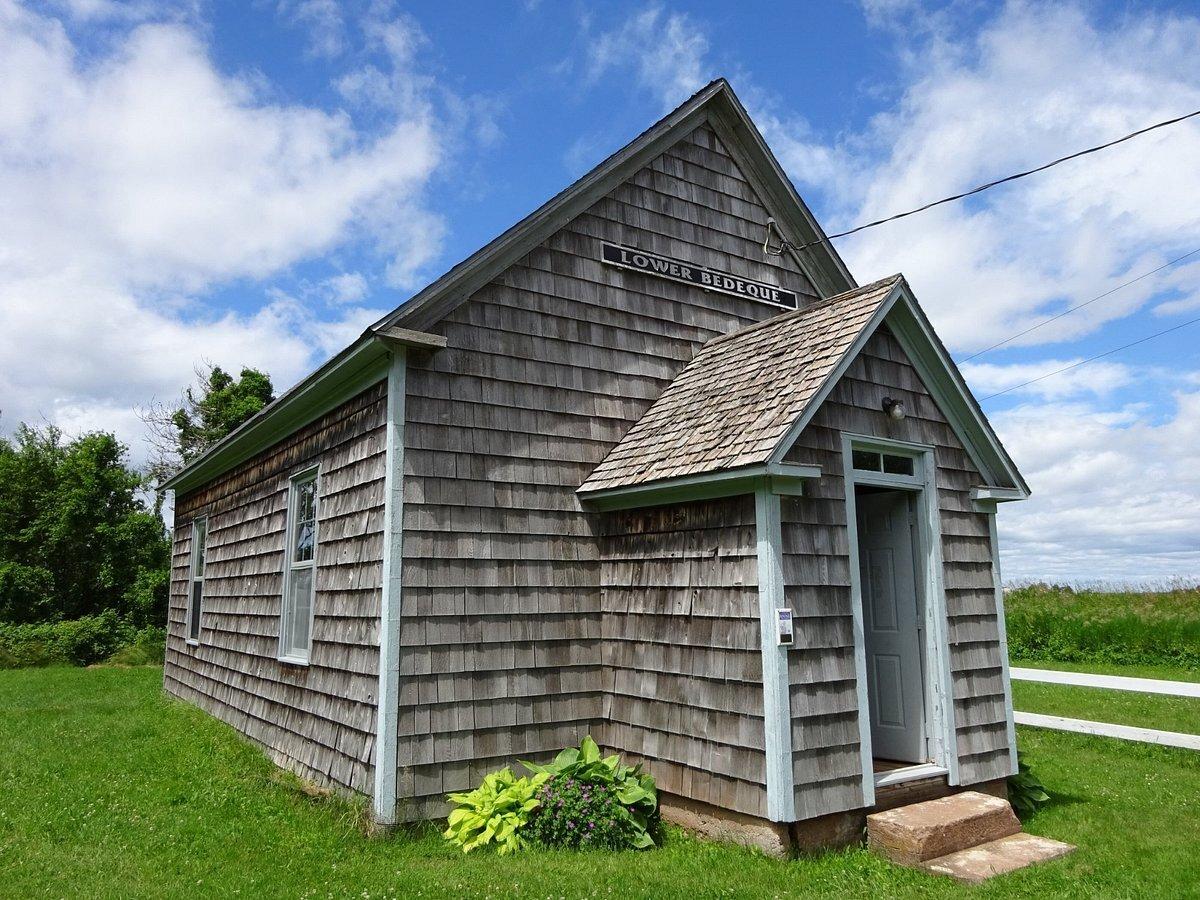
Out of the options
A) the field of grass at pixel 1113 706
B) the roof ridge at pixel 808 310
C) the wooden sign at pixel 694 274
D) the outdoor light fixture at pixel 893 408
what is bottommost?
the field of grass at pixel 1113 706

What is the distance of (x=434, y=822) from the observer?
659 centimetres

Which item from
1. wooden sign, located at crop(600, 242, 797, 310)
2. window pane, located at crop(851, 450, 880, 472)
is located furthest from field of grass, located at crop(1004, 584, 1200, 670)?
window pane, located at crop(851, 450, 880, 472)

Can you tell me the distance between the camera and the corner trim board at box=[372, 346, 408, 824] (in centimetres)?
642

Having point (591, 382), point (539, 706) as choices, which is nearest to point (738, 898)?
point (539, 706)

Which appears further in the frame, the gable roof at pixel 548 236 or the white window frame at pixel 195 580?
the white window frame at pixel 195 580

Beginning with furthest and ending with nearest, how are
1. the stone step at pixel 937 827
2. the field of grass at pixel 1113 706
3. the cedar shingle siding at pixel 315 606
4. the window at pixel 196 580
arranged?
the window at pixel 196 580 < the field of grass at pixel 1113 706 < the cedar shingle siding at pixel 315 606 < the stone step at pixel 937 827

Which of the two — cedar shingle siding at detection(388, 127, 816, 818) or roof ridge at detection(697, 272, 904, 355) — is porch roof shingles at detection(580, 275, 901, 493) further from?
cedar shingle siding at detection(388, 127, 816, 818)

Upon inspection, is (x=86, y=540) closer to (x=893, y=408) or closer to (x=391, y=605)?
(x=391, y=605)

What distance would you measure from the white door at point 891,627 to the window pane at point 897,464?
28 centimetres

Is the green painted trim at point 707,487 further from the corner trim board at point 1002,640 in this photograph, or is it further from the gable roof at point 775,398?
the corner trim board at point 1002,640

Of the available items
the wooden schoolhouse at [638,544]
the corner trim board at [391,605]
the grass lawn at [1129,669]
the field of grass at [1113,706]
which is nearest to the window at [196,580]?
the wooden schoolhouse at [638,544]

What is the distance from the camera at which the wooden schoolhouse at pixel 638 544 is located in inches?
243

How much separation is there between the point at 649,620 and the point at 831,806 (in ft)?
6.42

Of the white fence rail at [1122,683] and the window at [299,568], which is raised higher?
the window at [299,568]
